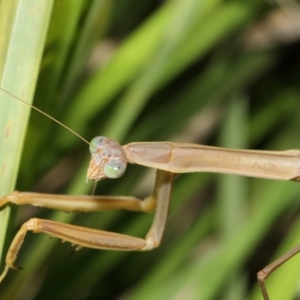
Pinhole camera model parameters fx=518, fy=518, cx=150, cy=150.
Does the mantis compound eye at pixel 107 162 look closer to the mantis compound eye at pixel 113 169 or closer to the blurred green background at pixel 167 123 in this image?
the mantis compound eye at pixel 113 169

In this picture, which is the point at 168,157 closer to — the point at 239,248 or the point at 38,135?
the point at 38,135

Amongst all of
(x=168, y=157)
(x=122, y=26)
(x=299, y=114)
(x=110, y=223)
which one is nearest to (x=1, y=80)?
(x=168, y=157)

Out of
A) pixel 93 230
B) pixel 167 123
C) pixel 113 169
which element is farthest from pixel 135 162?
pixel 167 123

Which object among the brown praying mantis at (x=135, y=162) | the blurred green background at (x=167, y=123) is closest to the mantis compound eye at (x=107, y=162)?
the brown praying mantis at (x=135, y=162)

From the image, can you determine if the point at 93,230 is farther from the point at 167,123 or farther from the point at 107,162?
the point at 167,123

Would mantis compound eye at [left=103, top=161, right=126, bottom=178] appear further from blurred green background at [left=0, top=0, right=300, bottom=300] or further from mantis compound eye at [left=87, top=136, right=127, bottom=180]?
blurred green background at [left=0, top=0, right=300, bottom=300]
